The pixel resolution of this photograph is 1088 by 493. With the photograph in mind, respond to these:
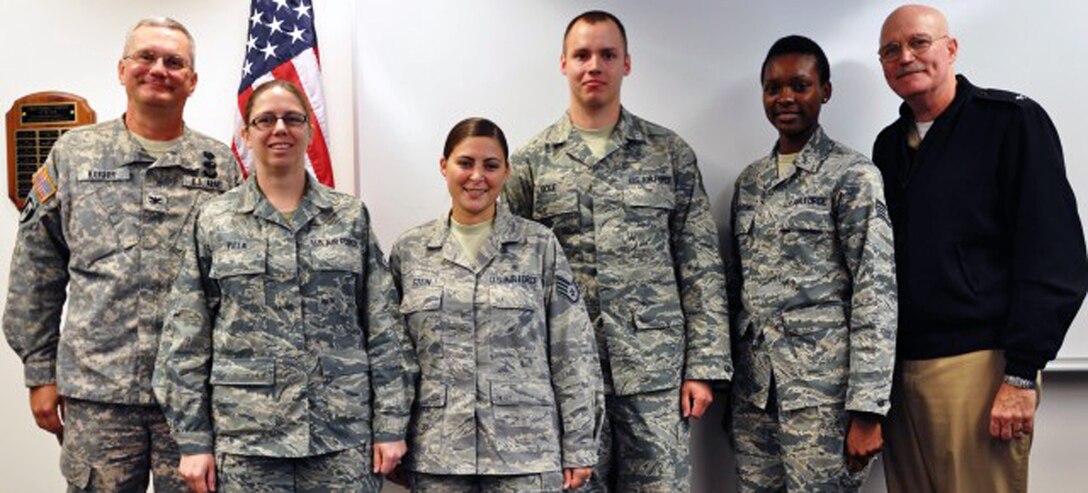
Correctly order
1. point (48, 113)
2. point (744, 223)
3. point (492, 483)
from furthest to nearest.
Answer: point (48, 113), point (744, 223), point (492, 483)

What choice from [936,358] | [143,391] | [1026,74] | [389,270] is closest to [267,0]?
[389,270]

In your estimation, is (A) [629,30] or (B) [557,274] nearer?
(B) [557,274]

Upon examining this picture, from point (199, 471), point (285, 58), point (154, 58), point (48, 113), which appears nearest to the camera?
point (199, 471)

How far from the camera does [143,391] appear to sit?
7.00 feet

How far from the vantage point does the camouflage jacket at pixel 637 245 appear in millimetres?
2396

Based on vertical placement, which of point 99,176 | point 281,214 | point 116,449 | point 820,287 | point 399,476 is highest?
point 99,176

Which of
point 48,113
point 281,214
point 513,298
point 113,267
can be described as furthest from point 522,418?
A: point 48,113

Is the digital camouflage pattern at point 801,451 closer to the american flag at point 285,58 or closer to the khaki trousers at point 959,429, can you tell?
the khaki trousers at point 959,429

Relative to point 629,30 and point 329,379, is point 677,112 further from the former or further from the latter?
point 329,379

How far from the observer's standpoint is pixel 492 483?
210 cm

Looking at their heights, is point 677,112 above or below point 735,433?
above

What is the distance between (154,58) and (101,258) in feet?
1.75

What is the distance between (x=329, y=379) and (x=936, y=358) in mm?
1594

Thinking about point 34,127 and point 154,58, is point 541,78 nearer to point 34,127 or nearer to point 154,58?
point 154,58
